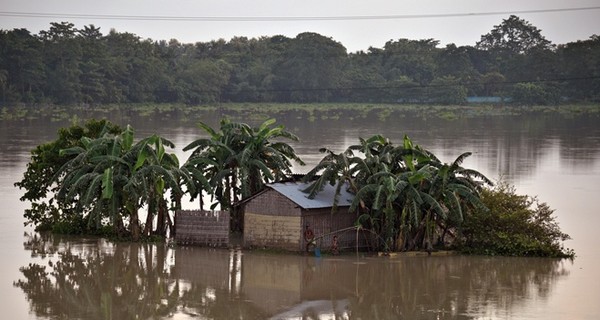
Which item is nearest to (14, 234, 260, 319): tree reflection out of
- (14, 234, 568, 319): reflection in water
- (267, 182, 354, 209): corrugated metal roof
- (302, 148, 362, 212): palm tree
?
(14, 234, 568, 319): reflection in water

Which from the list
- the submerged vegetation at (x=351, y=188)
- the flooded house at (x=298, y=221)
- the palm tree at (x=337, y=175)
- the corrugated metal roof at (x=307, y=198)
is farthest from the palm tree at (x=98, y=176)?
the palm tree at (x=337, y=175)

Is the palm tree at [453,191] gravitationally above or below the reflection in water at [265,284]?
above

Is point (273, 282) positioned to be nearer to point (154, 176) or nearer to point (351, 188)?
point (351, 188)

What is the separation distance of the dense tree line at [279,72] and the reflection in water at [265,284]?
205 ft

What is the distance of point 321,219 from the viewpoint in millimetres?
20625

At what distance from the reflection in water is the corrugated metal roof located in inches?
43.1

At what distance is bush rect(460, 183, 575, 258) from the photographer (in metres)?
21.0

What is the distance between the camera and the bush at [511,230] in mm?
21000

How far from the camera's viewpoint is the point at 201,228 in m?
21.7

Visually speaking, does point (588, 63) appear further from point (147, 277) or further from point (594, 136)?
point (147, 277)

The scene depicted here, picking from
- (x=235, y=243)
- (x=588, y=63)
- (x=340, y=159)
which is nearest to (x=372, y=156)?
(x=340, y=159)

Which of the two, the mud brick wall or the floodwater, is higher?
the mud brick wall

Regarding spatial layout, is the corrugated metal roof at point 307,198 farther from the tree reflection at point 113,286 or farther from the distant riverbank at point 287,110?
the distant riverbank at point 287,110

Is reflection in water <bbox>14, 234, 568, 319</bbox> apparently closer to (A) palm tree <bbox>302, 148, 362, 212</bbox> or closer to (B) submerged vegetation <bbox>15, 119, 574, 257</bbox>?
(B) submerged vegetation <bbox>15, 119, 574, 257</bbox>
